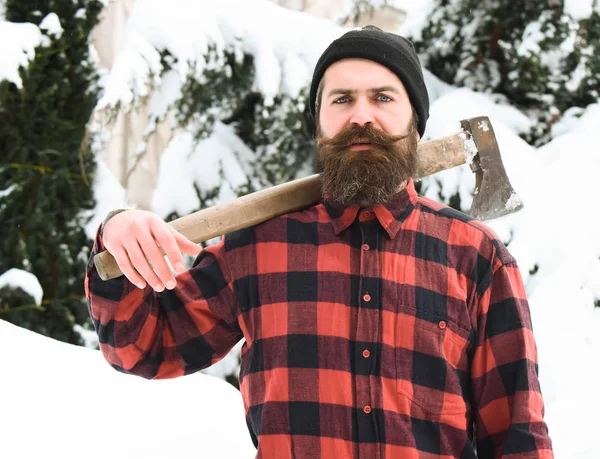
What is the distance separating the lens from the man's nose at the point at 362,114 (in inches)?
59.4

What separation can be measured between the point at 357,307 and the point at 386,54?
58 cm

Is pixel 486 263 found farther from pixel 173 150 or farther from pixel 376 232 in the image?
pixel 173 150

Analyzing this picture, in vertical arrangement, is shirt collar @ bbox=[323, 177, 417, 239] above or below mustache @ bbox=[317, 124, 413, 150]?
below

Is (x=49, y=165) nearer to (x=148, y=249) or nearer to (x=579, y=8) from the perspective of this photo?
(x=148, y=249)

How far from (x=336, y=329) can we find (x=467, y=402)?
0.32 meters

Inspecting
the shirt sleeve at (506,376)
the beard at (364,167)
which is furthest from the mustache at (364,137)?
the shirt sleeve at (506,376)

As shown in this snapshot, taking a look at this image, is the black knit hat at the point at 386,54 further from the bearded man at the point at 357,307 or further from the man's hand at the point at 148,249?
the man's hand at the point at 148,249

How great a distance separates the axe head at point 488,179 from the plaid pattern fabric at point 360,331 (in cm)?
41

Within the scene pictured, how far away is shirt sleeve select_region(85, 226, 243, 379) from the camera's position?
1.44 m

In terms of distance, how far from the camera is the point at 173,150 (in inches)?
139

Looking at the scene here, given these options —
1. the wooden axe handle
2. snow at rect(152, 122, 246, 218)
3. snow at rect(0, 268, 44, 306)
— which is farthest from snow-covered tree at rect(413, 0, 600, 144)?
snow at rect(0, 268, 44, 306)

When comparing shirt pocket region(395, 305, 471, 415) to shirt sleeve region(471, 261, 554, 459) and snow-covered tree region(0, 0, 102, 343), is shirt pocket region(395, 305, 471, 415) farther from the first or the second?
snow-covered tree region(0, 0, 102, 343)

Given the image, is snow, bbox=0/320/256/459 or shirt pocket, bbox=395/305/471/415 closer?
shirt pocket, bbox=395/305/471/415

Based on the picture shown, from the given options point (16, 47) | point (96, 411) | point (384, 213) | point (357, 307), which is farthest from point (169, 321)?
point (16, 47)
